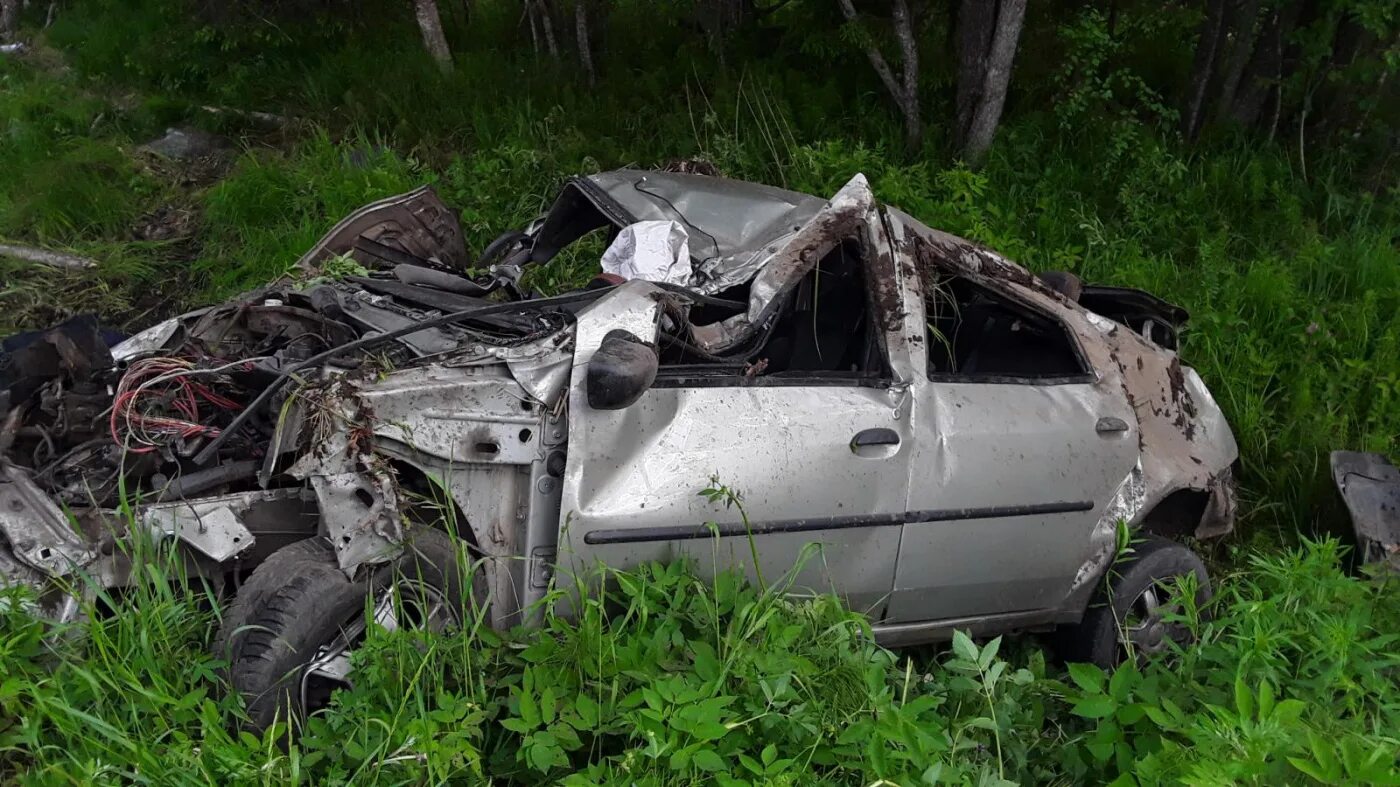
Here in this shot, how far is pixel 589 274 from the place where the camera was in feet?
19.1

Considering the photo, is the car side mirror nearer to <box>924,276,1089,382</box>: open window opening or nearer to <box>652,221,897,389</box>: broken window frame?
<box>652,221,897,389</box>: broken window frame

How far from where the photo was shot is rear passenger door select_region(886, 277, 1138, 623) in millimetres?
3162

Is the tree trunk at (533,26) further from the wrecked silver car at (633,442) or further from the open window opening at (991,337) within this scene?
the open window opening at (991,337)

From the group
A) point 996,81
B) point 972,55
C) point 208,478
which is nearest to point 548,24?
point 972,55

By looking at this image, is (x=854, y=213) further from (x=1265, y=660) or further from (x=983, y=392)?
(x=1265, y=660)

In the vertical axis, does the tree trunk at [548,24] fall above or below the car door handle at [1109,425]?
above

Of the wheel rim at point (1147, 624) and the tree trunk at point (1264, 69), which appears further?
the tree trunk at point (1264, 69)

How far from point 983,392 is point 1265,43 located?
5.23 meters

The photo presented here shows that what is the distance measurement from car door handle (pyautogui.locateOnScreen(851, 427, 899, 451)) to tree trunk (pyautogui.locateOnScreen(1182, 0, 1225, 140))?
5350mm

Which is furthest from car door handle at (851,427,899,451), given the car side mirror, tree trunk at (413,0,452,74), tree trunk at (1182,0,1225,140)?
tree trunk at (413,0,452,74)

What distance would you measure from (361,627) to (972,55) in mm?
5743

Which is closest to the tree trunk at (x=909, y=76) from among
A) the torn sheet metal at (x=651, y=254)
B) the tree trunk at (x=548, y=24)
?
the tree trunk at (x=548, y=24)

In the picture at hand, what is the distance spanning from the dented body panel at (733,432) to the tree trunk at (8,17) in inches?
375

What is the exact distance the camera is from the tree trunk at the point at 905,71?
6.61m
